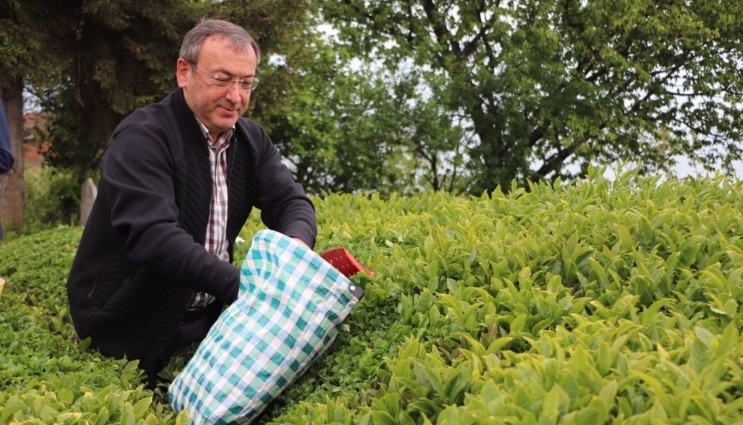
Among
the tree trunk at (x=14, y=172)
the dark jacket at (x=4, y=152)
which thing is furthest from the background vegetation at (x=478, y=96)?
the dark jacket at (x=4, y=152)

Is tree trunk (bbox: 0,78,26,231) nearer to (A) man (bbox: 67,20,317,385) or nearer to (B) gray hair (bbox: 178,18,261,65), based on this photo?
(A) man (bbox: 67,20,317,385)

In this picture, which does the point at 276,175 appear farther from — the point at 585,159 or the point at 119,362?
the point at 585,159

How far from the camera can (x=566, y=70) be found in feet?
74.9

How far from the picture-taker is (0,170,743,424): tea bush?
2.49m

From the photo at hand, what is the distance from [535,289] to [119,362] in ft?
6.28

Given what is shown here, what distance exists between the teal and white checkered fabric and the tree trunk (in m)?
12.7

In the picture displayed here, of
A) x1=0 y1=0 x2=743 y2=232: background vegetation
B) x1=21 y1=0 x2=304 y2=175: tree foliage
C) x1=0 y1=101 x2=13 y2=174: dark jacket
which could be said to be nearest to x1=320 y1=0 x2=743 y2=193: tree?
x1=0 y1=0 x2=743 y2=232: background vegetation

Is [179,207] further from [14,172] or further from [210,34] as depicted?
[14,172]

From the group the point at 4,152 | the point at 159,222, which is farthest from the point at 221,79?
the point at 4,152

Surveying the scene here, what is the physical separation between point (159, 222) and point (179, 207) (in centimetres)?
37

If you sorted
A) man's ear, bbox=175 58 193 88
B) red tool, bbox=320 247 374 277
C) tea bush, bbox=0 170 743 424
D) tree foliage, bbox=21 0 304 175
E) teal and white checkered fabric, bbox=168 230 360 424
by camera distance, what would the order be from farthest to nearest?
tree foliage, bbox=21 0 304 175, man's ear, bbox=175 58 193 88, red tool, bbox=320 247 374 277, teal and white checkered fabric, bbox=168 230 360 424, tea bush, bbox=0 170 743 424

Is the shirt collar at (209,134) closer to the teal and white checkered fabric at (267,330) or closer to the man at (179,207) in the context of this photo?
the man at (179,207)

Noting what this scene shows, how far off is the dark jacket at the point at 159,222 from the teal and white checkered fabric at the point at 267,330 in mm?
199

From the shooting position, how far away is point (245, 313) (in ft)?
11.7
